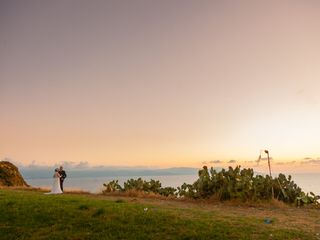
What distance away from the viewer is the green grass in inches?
516

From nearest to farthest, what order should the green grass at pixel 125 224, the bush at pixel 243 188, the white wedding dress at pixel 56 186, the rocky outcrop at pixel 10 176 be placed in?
1. the green grass at pixel 125 224
2. the bush at pixel 243 188
3. the white wedding dress at pixel 56 186
4. the rocky outcrop at pixel 10 176

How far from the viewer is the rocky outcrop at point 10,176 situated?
35.8m

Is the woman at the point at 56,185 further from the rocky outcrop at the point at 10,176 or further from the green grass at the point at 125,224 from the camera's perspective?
the green grass at the point at 125,224

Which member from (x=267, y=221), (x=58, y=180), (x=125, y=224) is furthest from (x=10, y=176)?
(x=267, y=221)

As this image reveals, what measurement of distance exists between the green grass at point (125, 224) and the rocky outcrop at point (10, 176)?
62.3ft

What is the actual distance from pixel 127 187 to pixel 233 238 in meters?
14.7

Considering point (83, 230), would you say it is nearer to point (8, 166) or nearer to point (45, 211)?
point (45, 211)

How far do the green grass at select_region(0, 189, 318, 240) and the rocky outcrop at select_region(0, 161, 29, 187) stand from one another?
1900 cm

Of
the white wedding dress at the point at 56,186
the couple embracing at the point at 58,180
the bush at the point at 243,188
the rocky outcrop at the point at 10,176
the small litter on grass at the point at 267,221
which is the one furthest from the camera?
the rocky outcrop at the point at 10,176

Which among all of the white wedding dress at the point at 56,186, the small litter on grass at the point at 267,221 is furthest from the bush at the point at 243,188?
the white wedding dress at the point at 56,186

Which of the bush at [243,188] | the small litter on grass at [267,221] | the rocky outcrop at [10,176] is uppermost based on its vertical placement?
the rocky outcrop at [10,176]

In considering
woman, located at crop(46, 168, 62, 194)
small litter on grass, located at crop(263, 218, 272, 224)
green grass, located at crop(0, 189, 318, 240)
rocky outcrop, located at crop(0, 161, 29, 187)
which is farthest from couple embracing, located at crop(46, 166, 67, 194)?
small litter on grass, located at crop(263, 218, 272, 224)

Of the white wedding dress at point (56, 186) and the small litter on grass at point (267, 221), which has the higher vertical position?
the white wedding dress at point (56, 186)

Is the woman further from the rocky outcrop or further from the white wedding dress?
the rocky outcrop
